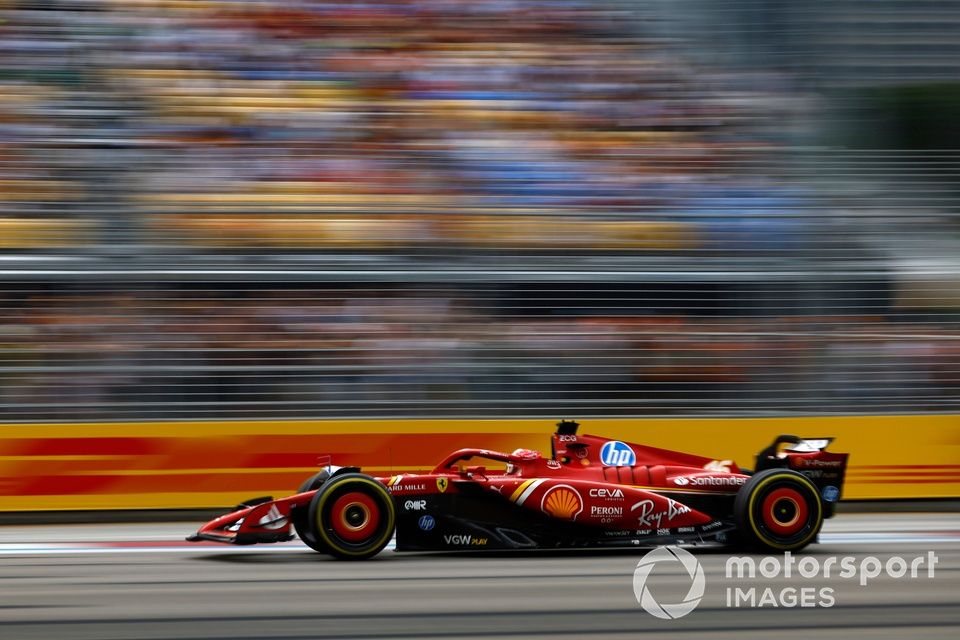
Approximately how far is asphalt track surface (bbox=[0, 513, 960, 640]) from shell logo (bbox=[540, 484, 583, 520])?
250 mm

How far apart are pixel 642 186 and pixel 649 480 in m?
4.24

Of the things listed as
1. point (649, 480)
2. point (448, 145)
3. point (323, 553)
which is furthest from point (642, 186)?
point (323, 553)

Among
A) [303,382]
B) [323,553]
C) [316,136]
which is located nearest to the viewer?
[323,553]

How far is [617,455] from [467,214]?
11.8ft

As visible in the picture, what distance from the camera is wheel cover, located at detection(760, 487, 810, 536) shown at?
645 centimetres

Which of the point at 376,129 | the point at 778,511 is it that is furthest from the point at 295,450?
the point at 778,511

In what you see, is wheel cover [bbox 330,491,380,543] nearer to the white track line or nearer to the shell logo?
the white track line

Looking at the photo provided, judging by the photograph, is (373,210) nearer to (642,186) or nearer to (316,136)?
(316,136)

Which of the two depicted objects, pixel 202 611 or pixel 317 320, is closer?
pixel 202 611

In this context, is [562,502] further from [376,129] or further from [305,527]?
[376,129]

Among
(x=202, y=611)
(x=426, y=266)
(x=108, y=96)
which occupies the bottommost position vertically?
(x=202, y=611)

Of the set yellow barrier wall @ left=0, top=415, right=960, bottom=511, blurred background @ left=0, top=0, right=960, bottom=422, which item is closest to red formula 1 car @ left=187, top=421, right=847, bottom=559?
yellow barrier wall @ left=0, top=415, right=960, bottom=511

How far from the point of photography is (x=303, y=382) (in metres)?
8.86

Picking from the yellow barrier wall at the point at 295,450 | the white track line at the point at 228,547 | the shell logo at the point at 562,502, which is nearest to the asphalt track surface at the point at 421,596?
the white track line at the point at 228,547
